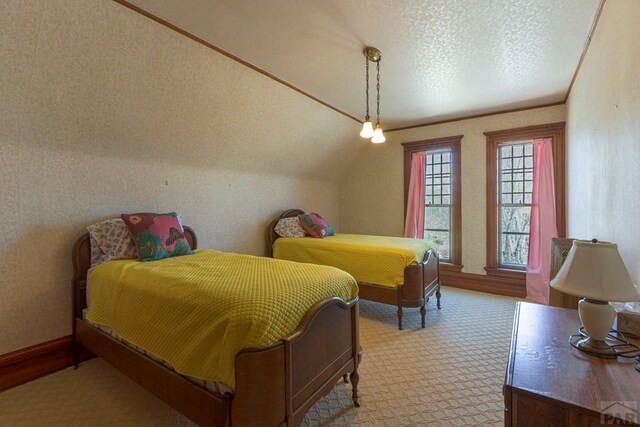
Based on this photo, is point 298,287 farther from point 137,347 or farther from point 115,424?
point 115,424

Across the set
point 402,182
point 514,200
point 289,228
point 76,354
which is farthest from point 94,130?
point 514,200

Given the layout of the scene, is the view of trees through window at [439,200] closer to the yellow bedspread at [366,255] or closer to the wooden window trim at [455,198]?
the wooden window trim at [455,198]

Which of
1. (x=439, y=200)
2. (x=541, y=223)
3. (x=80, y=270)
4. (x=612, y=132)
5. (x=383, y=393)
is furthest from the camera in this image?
(x=439, y=200)

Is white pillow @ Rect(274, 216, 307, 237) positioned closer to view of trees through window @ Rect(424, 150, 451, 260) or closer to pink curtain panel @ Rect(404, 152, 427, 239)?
pink curtain panel @ Rect(404, 152, 427, 239)

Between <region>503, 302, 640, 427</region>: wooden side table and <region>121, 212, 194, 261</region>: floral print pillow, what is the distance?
2.46 meters

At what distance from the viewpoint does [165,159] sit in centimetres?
301

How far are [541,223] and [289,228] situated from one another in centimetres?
342

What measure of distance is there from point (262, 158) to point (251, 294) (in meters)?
2.76

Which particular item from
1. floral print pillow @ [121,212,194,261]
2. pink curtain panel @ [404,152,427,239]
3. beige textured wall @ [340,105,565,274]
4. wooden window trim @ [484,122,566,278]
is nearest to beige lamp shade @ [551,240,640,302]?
floral print pillow @ [121,212,194,261]

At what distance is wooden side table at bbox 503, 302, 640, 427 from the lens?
0.84m

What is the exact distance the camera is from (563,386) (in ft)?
3.02

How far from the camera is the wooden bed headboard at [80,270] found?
2301 millimetres

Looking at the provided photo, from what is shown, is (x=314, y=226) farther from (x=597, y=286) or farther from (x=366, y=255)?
(x=597, y=286)

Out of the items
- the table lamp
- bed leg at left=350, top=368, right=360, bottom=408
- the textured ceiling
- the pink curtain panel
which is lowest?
bed leg at left=350, top=368, right=360, bottom=408
